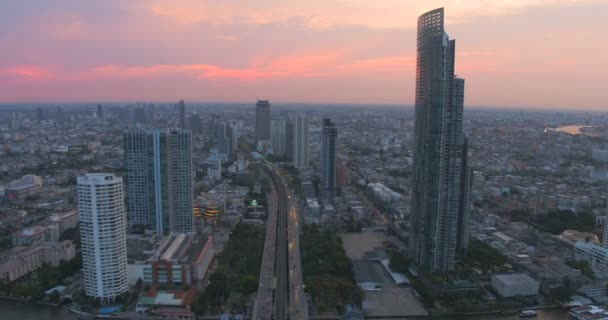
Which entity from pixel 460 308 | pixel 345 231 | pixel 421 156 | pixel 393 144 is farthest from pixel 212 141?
pixel 460 308

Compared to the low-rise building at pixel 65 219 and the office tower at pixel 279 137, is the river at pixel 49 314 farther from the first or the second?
the office tower at pixel 279 137

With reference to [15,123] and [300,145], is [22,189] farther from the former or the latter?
[15,123]

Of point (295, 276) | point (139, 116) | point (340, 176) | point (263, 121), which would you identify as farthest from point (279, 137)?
point (139, 116)

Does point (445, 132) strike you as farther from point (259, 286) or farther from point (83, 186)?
point (83, 186)

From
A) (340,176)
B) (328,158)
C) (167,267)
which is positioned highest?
(328,158)

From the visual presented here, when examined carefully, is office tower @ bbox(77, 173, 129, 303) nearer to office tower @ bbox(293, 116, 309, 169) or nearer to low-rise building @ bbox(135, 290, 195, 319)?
low-rise building @ bbox(135, 290, 195, 319)

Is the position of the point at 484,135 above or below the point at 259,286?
above
